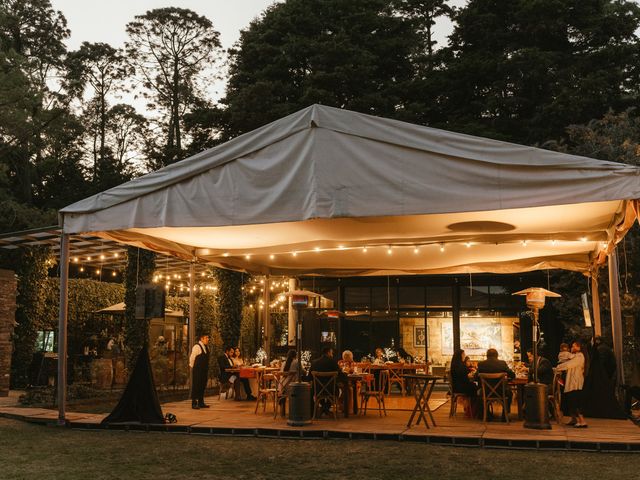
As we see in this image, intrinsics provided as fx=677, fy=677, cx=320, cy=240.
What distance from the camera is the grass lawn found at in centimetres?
699

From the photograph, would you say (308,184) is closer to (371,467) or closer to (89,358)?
(371,467)

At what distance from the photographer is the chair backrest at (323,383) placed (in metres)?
10.6

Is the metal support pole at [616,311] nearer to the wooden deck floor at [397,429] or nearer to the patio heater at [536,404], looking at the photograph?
the wooden deck floor at [397,429]

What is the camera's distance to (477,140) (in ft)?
28.1

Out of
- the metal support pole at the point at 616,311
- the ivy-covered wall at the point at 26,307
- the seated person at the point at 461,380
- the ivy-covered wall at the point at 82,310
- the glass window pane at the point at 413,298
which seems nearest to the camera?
the seated person at the point at 461,380

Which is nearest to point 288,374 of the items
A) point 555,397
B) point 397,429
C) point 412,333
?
point 397,429

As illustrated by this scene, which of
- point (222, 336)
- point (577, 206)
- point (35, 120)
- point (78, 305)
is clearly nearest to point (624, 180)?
point (577, 206)

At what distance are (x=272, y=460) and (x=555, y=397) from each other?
534cm

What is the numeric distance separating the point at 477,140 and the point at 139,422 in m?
6.38

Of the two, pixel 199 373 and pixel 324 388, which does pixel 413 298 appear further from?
pixel 324 388

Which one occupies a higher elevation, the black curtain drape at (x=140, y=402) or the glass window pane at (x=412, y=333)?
the glass window pane at (x=412, y=333)

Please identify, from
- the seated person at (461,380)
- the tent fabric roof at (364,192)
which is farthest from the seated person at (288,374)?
the seated person at (461,380)

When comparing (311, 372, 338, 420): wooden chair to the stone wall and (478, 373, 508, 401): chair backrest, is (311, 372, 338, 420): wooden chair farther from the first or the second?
the stone wall

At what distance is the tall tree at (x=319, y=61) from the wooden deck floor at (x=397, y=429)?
1578 centimetres
